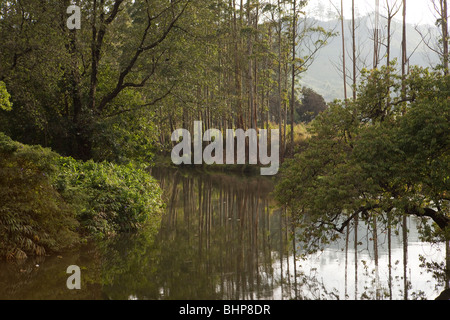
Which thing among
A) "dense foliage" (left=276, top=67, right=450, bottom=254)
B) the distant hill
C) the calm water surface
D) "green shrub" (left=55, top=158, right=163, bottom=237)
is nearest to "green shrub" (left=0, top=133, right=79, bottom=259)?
the calm water surface

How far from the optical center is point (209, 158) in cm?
3706

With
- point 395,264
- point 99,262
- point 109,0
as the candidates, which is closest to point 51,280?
point 99,262

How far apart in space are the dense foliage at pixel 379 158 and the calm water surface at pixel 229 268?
779 millimetres

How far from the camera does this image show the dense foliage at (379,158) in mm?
7945

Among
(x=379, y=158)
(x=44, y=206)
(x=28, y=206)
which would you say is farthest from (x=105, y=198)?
(x=379, y=158)

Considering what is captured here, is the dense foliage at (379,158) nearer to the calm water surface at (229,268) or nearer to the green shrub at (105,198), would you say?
the calm water surface at (229,268)

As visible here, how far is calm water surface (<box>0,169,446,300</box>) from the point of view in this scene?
6851 millimetres

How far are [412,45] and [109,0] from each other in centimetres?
17578

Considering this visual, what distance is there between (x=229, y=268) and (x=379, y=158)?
9.75 ft

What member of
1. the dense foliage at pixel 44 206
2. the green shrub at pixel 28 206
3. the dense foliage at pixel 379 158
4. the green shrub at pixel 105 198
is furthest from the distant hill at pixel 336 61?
the green shrub at pixel 28 206

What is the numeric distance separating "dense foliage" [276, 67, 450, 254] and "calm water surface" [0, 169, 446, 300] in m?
0.78

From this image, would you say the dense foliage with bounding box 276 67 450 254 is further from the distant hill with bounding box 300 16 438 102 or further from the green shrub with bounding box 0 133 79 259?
the distant hill with bounding box 300 16 438 102

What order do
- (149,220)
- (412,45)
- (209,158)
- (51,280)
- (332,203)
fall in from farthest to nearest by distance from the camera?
(412,45) → (209,158) → (149,220) → (332,203) → (51,280)
